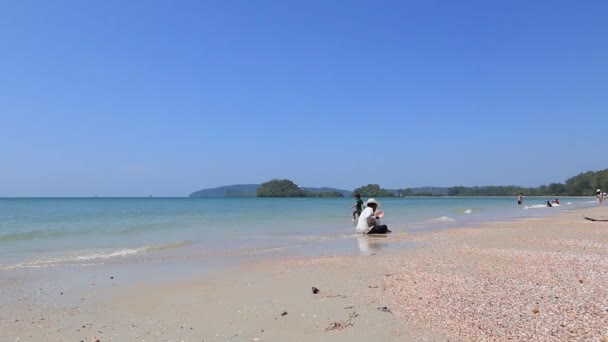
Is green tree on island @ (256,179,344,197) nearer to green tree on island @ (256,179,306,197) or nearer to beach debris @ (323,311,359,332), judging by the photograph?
green tree on island @ (256,179,306,197)

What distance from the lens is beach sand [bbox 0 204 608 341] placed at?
5012mm

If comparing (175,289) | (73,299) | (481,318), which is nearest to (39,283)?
(73,299)

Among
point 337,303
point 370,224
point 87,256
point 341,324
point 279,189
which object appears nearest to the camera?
point 341,324

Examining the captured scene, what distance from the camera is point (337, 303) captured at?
6.32 m

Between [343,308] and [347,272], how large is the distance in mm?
2834

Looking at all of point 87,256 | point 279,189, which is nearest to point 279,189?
point 279,189

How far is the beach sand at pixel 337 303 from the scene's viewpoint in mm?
5012

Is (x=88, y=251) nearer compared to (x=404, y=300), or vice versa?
(x=404, y=300)

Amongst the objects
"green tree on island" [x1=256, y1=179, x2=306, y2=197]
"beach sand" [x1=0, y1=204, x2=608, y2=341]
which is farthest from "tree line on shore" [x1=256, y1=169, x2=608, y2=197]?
"beach sand" [x1=0, y1=204, x2=608, y2=341]

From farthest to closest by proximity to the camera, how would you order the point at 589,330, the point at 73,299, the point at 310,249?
the point at 310,249 → the point at 73,299 → the point at 589,330

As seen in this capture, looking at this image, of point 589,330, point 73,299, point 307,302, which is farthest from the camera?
point 73,299

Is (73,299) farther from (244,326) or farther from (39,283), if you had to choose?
Result: (244,326)

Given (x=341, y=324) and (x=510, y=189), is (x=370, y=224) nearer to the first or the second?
(x=341, y=324)

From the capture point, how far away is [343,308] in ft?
19.8
